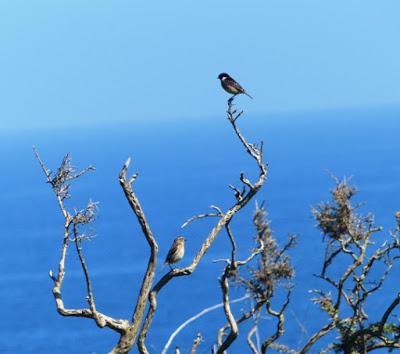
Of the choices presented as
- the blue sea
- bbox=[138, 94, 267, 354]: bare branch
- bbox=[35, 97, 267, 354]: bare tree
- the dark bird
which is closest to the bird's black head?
the dark bird

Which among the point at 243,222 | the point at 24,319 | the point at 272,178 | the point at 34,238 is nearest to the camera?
the point at 24,319

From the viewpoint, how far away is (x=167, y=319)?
75188 mm

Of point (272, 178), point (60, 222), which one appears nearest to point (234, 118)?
point (60, 222)

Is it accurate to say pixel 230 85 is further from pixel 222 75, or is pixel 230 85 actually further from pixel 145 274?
pixel 145 274

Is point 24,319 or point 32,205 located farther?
point 32,205

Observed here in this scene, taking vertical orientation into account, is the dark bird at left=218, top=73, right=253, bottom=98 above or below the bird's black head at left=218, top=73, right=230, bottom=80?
below

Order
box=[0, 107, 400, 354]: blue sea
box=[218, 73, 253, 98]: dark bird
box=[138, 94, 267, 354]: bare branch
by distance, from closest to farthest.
Result: box=[138, 94, 267, 354]: bare branch, box=[218, 73, 253, 98]: dark bird, box=[0, 107, 400, 354]: blue sea

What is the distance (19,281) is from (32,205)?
81.8 meters

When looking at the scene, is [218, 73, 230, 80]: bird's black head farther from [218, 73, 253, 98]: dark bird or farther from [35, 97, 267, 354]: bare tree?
[35, 97, 267, 354]: bare tree

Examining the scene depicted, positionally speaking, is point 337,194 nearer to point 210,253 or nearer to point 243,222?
point 210,253

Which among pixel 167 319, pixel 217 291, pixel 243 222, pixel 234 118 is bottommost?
pixel 234 118

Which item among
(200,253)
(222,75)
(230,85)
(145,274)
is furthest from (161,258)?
(145,274)

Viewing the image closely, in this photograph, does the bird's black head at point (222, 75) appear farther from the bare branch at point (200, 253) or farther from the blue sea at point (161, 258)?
the bare branch at point (200, 253)

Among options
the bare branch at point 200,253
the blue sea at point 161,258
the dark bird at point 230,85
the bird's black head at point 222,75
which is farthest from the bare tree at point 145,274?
the blue sea at point 161,258
